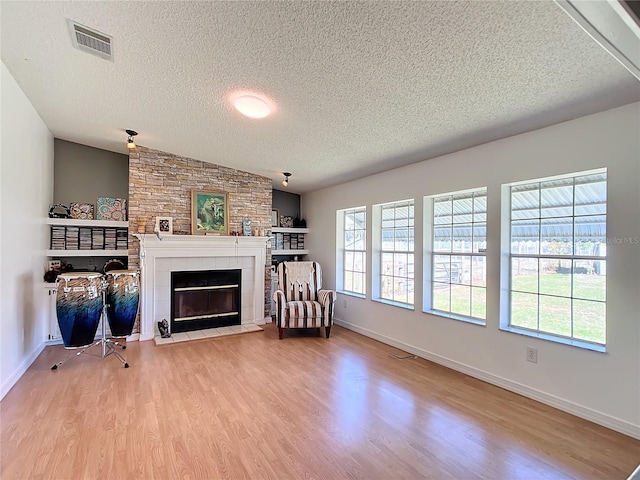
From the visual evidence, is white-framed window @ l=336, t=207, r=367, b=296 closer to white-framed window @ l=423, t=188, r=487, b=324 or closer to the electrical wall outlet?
white-framed window @ l=423, t=188, r=487, b=324

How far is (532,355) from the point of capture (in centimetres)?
287

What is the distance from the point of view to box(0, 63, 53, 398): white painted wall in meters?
2.87

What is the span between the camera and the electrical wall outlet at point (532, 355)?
2840mm

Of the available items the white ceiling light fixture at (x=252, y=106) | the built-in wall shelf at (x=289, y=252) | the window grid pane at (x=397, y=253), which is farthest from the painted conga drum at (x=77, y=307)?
the window grid pane at (x=397, y=253)

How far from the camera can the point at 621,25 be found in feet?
3.02

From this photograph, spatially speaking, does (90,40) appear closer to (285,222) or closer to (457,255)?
(457,255)

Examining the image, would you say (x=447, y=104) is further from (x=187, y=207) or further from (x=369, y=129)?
(x=187, y=207)

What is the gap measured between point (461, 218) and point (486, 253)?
21.3 inches

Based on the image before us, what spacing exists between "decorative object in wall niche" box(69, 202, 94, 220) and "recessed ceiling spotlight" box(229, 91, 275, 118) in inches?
130

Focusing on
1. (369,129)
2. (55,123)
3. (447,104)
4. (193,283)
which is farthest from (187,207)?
(447,104)

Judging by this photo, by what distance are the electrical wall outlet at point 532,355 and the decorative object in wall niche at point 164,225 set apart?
4.68 m

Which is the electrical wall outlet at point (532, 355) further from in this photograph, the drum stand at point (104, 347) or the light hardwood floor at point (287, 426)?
the drum stand at point (104, 347)

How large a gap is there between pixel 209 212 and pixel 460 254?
375 cm

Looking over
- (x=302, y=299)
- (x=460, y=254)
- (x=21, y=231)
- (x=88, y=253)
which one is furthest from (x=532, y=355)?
(x=88, y=253)
